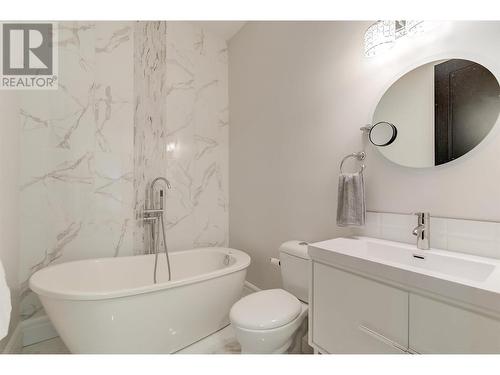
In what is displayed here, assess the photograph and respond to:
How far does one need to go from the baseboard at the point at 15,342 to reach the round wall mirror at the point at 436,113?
2.55m

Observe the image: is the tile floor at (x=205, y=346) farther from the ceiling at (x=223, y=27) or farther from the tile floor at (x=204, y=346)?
the ceiling at (x=223, y=27)

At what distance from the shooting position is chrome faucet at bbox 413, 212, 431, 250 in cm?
107

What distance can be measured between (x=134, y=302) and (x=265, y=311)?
74 cm

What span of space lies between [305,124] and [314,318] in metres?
1.27

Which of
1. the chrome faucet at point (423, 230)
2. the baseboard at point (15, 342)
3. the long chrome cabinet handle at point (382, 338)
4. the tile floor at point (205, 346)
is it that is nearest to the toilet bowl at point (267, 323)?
the tile floor at point (205, 346)

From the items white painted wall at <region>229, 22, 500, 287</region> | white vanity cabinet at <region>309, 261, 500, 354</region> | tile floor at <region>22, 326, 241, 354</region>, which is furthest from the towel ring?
tile floor at <region>22, 326, 241, 354</region>

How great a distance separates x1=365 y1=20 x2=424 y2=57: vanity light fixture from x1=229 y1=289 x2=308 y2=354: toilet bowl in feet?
4.91

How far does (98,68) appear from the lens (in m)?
2.00

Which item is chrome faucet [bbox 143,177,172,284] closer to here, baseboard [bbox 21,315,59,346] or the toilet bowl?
baseboard [bbox 21,315,59,346]

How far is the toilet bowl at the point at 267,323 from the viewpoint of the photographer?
121 cm

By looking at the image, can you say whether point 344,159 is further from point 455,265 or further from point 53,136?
point 53,136
